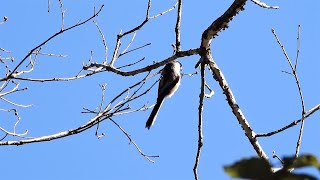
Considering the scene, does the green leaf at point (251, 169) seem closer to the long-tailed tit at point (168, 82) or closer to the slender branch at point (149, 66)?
the slender branch at point (149, 66)

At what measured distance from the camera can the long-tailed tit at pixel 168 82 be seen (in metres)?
4.55

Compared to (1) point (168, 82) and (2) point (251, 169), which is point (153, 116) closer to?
(1) point (168, 82)

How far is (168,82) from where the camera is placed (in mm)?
4582

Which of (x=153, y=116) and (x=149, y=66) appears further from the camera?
(x=153, y=116)

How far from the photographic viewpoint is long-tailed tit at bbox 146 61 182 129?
14.9ft

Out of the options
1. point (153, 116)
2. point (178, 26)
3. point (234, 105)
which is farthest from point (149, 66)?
point (153, 116)

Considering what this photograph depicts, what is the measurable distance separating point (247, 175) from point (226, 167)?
27 mm

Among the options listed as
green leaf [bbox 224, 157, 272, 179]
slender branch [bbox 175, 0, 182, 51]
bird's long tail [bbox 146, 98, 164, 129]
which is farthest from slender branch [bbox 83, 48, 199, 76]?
green leaf [bbox 224, 157, 272, 179]

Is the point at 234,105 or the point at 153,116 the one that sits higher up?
the point at 153,116

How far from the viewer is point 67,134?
3980mm

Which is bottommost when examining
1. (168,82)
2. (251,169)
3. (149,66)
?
(251,169)

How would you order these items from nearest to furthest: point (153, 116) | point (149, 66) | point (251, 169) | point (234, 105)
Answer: point (251, 169), point (234, 105), point (149, 66), point (153, 116)

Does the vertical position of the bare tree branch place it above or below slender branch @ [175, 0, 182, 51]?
below

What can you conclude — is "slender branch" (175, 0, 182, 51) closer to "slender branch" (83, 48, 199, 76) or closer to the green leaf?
"slender branch" (83, 48, 199, 76)
